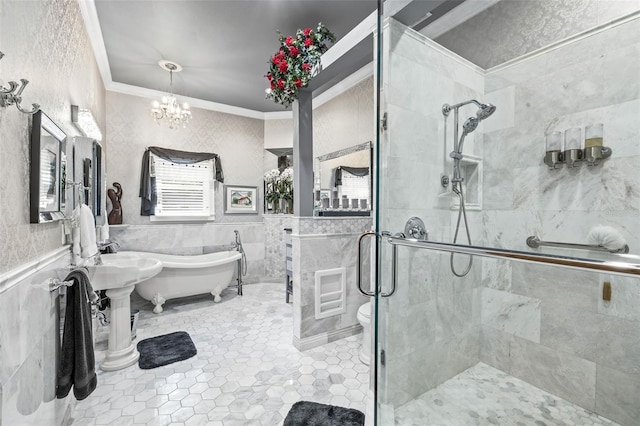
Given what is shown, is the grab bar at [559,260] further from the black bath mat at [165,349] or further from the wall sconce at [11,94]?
the black bath mat at [165,349]

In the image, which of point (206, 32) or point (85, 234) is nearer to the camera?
point (85, 234)

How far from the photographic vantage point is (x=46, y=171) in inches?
54.0

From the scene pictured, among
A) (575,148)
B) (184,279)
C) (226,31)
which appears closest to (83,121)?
(226,31)

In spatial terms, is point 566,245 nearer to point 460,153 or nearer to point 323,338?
point 460,153

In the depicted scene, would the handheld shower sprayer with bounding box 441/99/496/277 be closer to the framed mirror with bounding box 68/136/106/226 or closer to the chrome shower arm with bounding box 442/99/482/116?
the chrome shower arm with bounding box 442/99/482/116

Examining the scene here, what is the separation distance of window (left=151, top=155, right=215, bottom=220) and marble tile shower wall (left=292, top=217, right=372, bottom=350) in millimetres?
2294

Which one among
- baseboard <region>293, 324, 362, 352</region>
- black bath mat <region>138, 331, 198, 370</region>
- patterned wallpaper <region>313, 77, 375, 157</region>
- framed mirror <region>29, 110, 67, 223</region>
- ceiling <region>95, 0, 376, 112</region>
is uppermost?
ceiling <region>95, 0, 376, 112</region>

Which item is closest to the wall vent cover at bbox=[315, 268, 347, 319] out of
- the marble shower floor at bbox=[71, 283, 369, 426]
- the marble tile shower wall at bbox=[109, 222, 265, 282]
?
the marble shower floor at bbox=[71, 283, 369, 426]

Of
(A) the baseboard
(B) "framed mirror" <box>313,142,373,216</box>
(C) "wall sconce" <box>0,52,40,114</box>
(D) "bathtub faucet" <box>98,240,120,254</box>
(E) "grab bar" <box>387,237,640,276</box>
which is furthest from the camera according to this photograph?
(B) "framed mirror" <box>313,142,373,216</box>

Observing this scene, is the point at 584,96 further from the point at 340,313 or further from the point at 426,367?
the point at 340,313

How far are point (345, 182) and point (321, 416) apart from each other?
229 cm

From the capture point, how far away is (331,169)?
3533mm

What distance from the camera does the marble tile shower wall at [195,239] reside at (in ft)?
12.3

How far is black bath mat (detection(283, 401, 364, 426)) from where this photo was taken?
1634 mm
